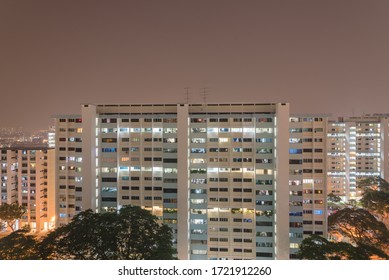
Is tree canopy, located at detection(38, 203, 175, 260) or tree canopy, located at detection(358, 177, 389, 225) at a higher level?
tree canopy, located at detection(38, 203, 175, 260)

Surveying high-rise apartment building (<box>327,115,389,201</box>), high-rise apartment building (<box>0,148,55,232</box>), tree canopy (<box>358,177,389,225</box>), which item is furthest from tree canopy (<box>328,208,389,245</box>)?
high-rise apartment building (<box>0,148,55,232</box>)

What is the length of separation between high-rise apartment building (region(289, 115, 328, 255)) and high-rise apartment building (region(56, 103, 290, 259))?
0.89m

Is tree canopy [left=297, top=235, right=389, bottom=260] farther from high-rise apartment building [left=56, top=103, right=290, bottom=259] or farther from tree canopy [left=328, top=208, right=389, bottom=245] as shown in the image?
high-rise apartment building [left=56, top=103, right=290, bottom=259]

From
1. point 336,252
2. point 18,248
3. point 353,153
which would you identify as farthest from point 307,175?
point 353,153

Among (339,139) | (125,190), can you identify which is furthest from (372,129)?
(125,190)

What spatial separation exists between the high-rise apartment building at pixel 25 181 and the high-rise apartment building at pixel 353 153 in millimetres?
20251

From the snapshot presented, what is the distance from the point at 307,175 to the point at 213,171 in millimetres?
3643

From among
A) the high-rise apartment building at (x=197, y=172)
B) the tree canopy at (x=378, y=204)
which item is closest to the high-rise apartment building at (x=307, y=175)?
the high-rise apartment building at (x=197, y=172)

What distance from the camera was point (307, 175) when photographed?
416 inches

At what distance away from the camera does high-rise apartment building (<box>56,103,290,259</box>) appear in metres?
10.1

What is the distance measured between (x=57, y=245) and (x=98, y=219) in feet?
2.76

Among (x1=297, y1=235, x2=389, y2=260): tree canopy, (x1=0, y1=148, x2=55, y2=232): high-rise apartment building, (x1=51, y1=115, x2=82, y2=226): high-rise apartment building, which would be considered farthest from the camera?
(x1=0, y1=148, x2=55, y2=232): high-rise apartment building

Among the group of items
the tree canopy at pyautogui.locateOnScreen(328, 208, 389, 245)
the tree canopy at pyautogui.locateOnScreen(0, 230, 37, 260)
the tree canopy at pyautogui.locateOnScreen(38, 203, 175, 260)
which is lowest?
the tree canopy at pyautogui.locateOnScreen(328, 208, 389, 245)
